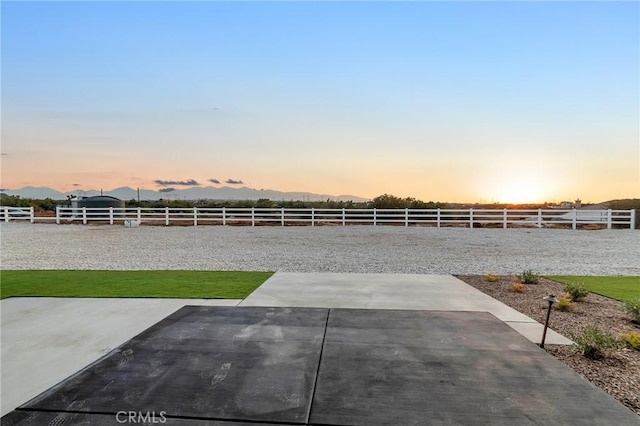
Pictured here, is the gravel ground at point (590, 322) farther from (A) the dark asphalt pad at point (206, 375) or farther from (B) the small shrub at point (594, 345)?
(A) the dark asphalt pad at point (206, 375)

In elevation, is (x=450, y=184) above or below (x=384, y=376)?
above

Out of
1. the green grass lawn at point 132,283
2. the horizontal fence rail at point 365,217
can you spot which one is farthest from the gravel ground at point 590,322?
the horizontal fence rail at point 365,217

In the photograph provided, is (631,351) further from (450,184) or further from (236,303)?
(450,184)

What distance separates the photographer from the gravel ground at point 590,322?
2.29m

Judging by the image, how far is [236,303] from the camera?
400 cm

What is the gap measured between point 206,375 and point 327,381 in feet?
2.27

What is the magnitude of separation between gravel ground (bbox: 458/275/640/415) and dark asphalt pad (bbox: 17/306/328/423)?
1890 mm

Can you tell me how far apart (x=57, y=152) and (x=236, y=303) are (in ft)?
44.1

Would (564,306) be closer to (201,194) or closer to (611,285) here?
(611,285)

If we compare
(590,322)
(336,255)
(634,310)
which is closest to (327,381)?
(590,322)

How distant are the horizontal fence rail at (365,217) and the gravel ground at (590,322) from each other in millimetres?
12343

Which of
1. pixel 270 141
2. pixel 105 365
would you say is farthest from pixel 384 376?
pixel 270 141

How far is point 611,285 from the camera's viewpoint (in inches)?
212

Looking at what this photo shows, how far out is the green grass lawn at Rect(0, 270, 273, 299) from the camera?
4555 mm
